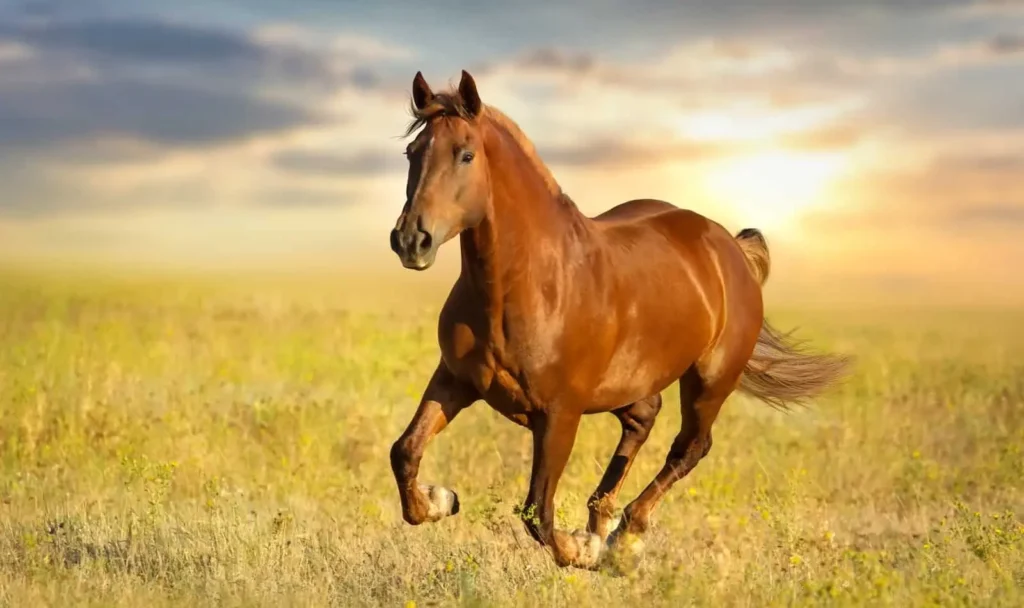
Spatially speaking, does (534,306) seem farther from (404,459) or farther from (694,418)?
(694,418)

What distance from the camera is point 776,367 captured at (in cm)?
897

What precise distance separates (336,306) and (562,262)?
748 inches

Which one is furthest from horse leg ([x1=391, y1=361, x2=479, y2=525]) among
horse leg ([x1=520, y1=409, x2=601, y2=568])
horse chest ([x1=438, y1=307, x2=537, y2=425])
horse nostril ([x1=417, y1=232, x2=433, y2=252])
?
horse nostril ([x1=417, y1=232, x2=433, y2=252])

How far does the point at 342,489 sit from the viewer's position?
979 centimetres

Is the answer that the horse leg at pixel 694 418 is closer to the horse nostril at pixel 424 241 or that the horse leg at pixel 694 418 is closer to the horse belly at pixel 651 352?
the horse belly at pixel 651 352

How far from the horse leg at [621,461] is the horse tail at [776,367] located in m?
1.28

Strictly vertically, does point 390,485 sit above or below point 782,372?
below

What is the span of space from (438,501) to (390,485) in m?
3.89

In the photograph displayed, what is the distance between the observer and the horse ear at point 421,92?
5875mm

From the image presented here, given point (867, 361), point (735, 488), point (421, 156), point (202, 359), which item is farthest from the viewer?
point (867, 361)

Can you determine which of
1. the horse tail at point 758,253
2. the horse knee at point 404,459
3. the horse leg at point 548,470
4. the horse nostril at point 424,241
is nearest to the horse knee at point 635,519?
the horse leg at point 548,470

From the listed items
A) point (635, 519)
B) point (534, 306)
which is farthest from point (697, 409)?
point (534, 306)

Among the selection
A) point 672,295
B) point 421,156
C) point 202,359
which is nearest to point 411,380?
point 202,359

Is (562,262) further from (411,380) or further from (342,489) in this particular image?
(411,380)
